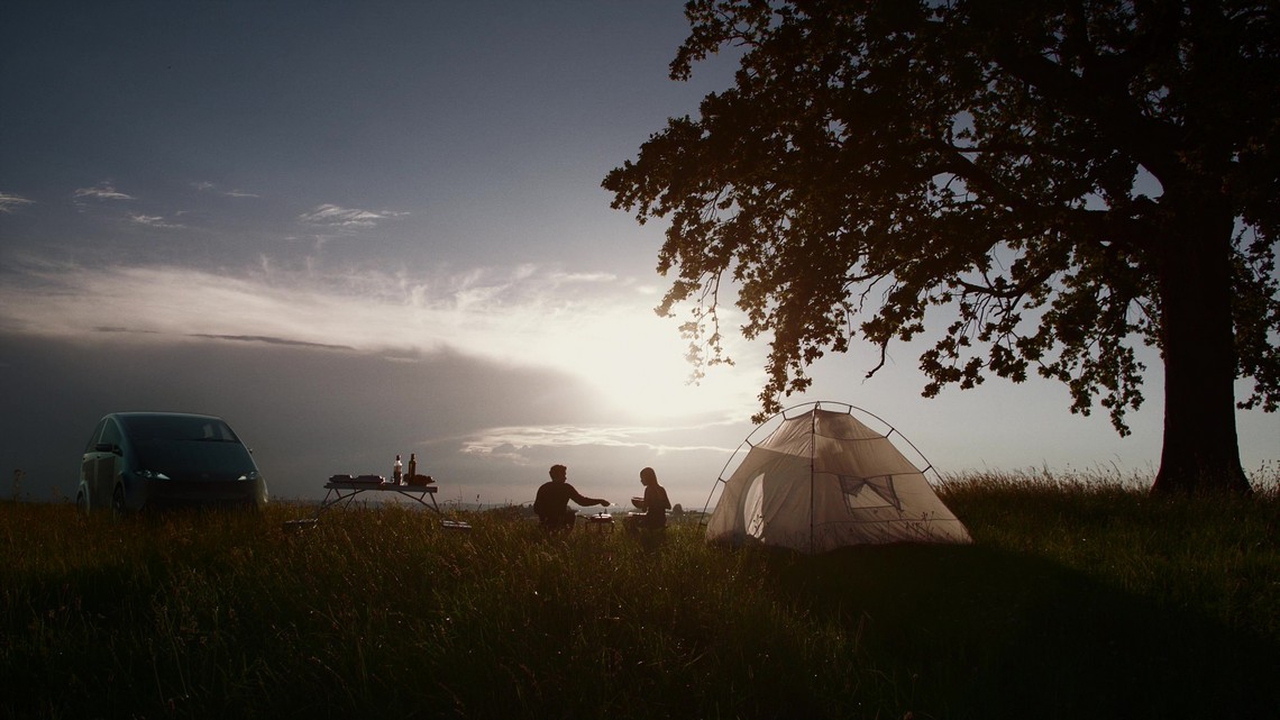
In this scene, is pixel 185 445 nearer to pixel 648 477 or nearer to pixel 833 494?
pixel 648 477

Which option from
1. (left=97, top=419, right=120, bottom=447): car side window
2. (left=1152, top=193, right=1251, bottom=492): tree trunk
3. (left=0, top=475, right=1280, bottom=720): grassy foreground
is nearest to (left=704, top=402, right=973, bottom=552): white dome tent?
(left=0, top=475, right=1280, bottom=720): grassy foreground

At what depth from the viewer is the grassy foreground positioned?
5898 millimetres

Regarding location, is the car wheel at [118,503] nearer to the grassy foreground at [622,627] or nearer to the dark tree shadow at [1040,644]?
the grassy foreground at [622,627]

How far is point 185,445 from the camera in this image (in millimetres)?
14711

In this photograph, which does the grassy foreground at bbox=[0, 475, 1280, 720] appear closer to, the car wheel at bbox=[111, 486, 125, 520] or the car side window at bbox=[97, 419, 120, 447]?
the car wheel at bbox=[111, 486, 125, 520]

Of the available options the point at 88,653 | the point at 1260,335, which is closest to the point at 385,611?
the point at 88,653

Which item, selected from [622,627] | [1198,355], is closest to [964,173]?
[1198,355]

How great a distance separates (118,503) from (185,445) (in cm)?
140

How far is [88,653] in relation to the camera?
688 cm

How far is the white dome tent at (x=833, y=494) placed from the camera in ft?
40.4

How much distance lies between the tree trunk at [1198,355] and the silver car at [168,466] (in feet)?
52.6

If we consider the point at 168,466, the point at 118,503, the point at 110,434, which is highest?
the point at 110,434

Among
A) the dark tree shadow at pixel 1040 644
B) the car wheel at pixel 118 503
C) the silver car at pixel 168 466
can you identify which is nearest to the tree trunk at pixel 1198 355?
the dark tree shadow at pixel 1040 644

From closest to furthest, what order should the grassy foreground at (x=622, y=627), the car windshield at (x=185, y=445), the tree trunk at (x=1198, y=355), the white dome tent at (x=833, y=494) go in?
the grassy foreground at (x=622, y=627), the white dome tent at (x=833, y=494), the car windshield at (x=185, y=445), the tree trunk at (x=1198, y=355)
